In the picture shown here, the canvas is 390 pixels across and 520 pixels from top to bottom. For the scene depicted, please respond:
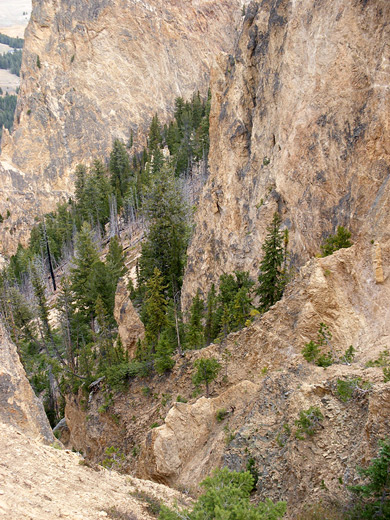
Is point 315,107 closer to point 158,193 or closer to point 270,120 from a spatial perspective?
point 270,120

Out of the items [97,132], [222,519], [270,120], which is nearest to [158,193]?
[270,120]

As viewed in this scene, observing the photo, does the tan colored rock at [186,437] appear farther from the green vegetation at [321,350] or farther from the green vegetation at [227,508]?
the green vegetation at [227,508]

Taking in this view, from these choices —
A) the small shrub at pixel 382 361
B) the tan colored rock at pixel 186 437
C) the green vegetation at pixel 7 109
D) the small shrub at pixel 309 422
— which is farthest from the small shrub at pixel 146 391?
the green vegetation at pixel 7 109

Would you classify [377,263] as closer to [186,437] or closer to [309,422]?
[309,422]

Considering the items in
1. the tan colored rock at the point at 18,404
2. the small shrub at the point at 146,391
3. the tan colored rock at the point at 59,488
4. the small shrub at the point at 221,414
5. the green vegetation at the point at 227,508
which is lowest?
the small shrub at the point at 146,391

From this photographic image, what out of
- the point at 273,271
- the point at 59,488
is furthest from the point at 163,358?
the point at 59,488

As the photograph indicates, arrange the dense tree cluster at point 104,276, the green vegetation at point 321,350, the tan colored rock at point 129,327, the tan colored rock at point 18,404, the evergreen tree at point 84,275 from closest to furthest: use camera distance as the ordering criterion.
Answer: the green vegetation at point 321,350 < the tan colored rock at point 18,404 < the dense tree cluster at point 104,276 < the tan colored rock at point 129,327 < the evergreen tree at point 84,275
